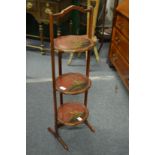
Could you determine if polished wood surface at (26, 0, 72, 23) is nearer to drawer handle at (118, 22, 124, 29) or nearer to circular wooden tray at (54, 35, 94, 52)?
drawer handle at (118, 22, 124, 29)

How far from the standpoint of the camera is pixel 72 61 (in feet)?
9.18

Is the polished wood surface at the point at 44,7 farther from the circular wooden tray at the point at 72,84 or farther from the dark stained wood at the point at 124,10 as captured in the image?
the circular wooden tray at the point at 72,84

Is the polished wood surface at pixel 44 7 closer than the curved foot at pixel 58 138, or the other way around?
the curved foot at pixel 58 138

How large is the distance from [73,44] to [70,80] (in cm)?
31

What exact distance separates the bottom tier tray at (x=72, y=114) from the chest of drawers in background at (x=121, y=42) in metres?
0.61

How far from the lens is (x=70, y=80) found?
1.55 metres

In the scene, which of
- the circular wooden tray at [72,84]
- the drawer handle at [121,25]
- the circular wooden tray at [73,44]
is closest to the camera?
the circular wooden tray at [73,44]

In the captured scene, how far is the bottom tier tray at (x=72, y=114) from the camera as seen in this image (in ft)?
5.25

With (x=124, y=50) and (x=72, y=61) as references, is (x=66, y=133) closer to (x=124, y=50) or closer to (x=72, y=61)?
(x=124, y=50)

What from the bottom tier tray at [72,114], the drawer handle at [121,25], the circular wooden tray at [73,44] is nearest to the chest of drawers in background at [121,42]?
the drawer handle at [121,25]

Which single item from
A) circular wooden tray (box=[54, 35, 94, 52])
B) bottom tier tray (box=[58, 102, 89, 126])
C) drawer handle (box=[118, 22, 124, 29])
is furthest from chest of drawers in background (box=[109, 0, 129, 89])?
circular wooden tray (box=[54, 35, 94, 52])

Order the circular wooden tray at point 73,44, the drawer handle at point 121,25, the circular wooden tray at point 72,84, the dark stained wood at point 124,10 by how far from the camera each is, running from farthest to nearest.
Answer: the drawer handle at point 121,25 → the dark stained wood at point 124,10 → the circular wooden tray at point 72,84 → the circular wooden tray at point 73,44
